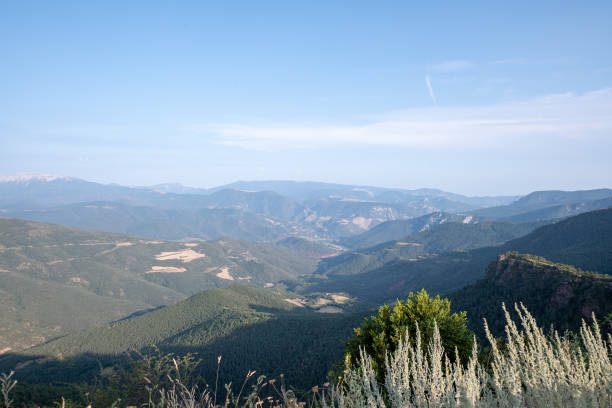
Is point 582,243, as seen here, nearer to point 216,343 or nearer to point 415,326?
point 216,343

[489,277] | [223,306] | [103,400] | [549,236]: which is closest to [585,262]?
[489,277]

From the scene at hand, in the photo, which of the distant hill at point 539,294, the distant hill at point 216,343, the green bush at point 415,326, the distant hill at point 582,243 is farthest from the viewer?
the distant hill at point 582,243

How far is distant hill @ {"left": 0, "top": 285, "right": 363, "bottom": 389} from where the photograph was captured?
300 ft

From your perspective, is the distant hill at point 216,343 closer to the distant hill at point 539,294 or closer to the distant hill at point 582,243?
the distant hill at point 539,294

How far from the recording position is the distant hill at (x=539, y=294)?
60781 millimetres

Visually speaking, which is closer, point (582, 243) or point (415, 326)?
point (415, 326)

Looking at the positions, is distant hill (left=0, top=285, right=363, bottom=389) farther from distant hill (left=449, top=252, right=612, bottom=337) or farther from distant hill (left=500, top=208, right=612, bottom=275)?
distant hill (left=500, top=208, right=612, bottom=275)

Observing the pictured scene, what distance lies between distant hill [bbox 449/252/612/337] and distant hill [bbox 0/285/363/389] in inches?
1439

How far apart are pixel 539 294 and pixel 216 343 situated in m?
104

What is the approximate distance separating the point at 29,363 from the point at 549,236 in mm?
267595

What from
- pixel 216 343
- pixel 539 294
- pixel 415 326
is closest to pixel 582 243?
pixel 539 294

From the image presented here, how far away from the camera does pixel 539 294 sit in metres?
74.5

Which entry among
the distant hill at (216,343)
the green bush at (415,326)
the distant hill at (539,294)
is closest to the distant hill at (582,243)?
the distant hill at (539,294)

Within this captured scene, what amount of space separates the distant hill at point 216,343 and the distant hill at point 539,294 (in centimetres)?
3655
